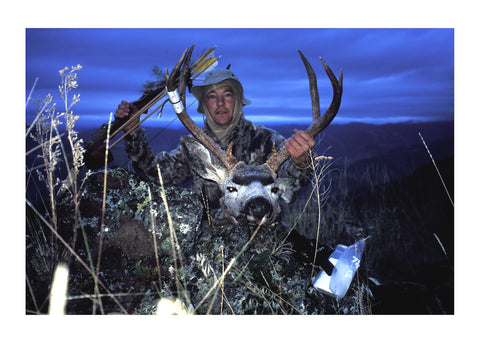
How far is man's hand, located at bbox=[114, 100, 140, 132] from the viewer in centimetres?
421

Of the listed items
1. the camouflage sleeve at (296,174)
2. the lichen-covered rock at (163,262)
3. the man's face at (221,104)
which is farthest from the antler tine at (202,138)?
the man's face at (221,104)

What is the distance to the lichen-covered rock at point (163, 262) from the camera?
287cm

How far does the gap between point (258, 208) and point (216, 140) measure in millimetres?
2097

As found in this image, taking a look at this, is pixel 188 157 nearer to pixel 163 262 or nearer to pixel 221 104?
pixel 221 104

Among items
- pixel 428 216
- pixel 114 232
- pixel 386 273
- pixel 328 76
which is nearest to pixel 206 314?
pixel 114 232

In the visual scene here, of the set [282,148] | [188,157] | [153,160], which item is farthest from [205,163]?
[153,160]

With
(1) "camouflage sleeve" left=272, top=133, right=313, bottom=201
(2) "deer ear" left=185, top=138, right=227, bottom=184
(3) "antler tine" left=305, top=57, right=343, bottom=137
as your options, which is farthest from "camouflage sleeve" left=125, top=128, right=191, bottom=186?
(3) "antler tine" left=305, top=57, right=343, bottom=137

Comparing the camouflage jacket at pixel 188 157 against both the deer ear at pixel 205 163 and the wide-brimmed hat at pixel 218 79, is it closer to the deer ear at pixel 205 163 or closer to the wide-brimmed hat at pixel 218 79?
the wide-brimmed hat at pixel 218 79

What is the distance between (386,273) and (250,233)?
7.43ft

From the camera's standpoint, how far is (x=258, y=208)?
3.51m

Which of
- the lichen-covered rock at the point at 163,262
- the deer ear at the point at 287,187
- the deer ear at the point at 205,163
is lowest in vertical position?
the lichen-covered rock at the point at 163,262

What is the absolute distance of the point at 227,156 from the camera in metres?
4.02

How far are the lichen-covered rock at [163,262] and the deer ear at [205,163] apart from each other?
31.9 inches

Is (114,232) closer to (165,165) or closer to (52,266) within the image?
(52,266)
